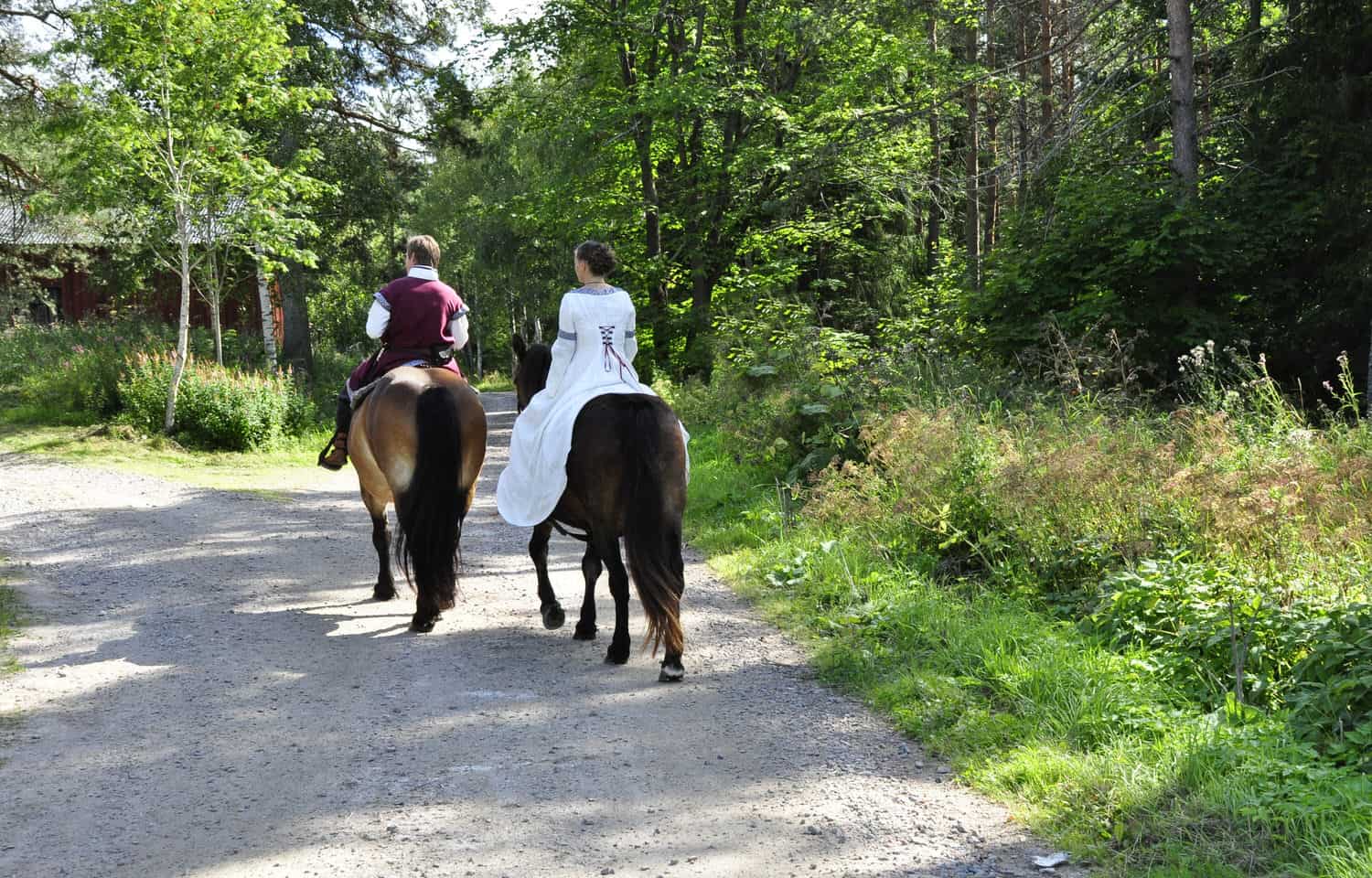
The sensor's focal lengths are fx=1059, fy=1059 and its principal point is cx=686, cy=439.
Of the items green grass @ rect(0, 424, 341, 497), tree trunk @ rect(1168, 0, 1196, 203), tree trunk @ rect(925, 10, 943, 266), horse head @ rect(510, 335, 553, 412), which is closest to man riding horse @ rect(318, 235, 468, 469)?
horse head @ rect(510, 335, 553, 412)

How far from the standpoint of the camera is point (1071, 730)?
4574 millimetres

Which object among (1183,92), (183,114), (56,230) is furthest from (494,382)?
(1183,92)

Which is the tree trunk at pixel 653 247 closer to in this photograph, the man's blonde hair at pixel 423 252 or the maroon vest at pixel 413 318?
the man's blonde hair at pixel 423 252

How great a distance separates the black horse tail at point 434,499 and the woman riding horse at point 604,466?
0.35m

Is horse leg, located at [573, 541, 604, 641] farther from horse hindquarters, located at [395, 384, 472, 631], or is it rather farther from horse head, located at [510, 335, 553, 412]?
horse head, located at [510, 335, 553, 412]

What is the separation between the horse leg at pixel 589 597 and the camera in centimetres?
652

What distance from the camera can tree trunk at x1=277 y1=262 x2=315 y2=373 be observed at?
24125 mm

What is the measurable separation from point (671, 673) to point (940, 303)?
56.8 feet

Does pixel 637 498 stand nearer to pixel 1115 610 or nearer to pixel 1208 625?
pixel 1115 610

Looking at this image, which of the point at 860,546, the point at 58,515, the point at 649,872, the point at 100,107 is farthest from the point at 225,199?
the point at 649,872

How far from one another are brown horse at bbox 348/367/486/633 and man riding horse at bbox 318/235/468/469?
39 centimetres

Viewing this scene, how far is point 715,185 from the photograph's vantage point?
2202 cm

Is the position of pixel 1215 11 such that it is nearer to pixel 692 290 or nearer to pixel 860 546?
pixel 692 290

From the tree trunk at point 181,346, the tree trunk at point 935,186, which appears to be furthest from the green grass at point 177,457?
the tree trunk at point 935,186
